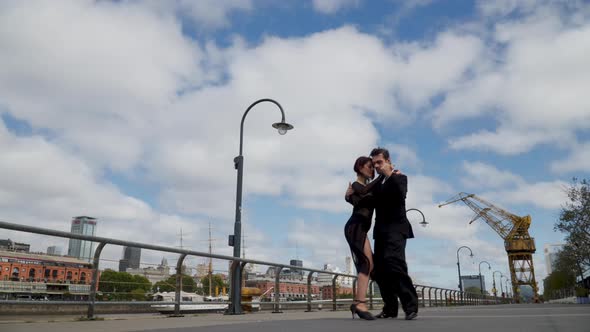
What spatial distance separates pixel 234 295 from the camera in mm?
8984

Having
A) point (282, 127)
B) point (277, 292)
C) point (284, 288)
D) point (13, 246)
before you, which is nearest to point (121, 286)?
point (13, 246)

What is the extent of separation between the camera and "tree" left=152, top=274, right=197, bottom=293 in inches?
278

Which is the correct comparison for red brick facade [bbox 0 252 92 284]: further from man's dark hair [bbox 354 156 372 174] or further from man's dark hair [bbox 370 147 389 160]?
man's dark hair [bbox 370 147 389 160]

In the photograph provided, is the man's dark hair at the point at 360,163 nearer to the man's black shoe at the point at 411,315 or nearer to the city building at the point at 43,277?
the man's black shoe at the point at 411,315

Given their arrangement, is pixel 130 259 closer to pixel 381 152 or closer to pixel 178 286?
pixel 178 286

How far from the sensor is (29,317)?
200 inches

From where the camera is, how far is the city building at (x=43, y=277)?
5012 millimetres

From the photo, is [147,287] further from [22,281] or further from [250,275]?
[250,275]

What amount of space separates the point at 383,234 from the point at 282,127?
8431 mm

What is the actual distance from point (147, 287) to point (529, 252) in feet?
212

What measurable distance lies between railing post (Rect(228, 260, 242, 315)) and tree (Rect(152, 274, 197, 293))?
1.30m

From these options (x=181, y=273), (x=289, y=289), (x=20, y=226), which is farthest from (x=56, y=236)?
(x=289, y=289)

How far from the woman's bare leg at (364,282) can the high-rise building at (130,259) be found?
3058mm

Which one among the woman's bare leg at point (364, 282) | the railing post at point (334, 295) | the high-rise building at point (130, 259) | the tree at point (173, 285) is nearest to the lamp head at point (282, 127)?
the railing post at point (334, 295)
